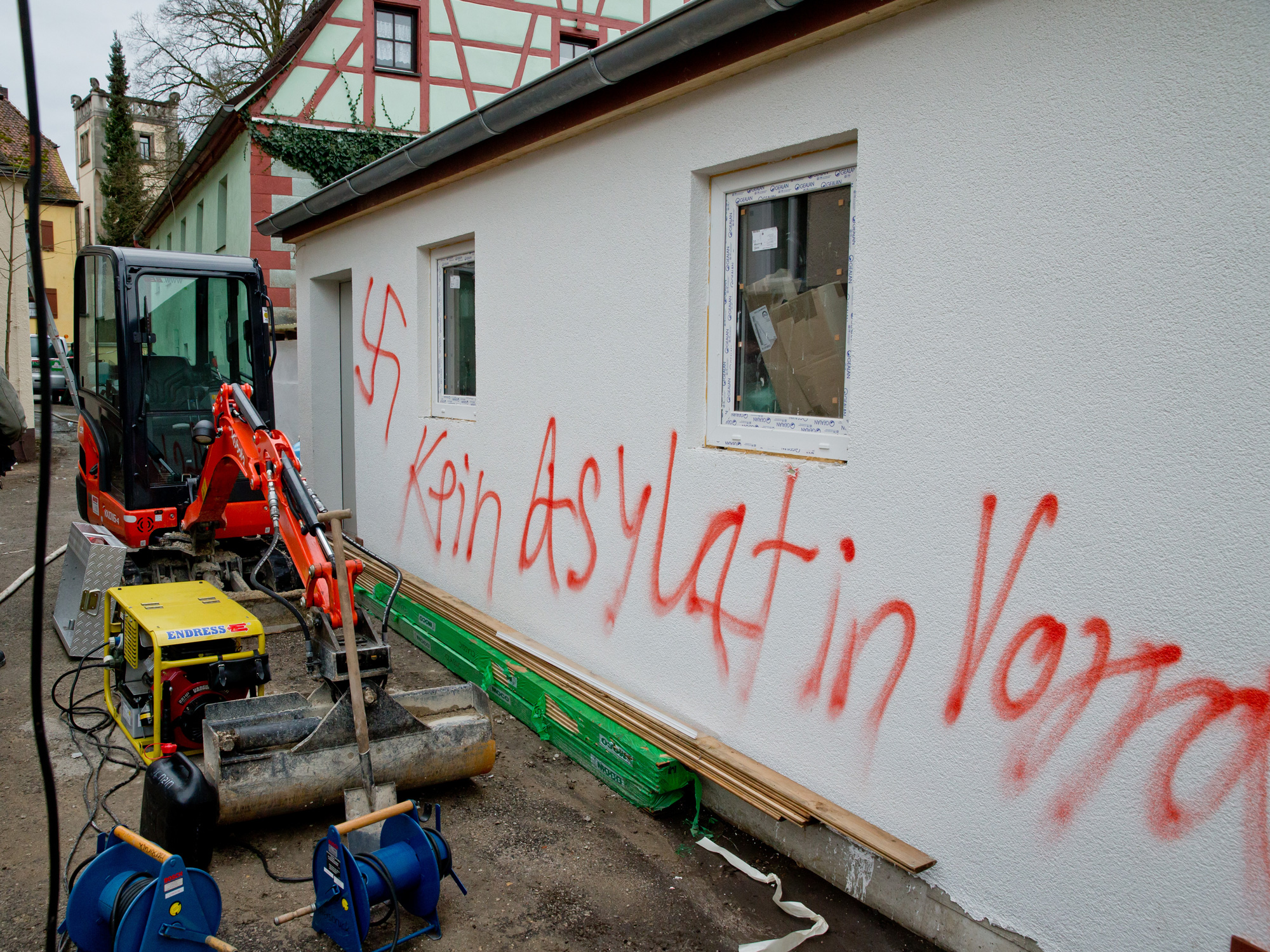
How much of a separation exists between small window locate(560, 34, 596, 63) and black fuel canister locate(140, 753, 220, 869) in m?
15.9

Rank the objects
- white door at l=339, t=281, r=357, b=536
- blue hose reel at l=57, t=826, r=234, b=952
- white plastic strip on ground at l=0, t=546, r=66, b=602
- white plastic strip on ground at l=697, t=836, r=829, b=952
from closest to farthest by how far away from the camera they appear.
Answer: blue hose reel at l=57, t=826, r=234, b=952
white plastic strip on ground at l=697, t=836, r=829, b=952
white plastic strip on ground at l=0, t=546, r=66, b=602
white door at l=339, t=281, r=357, b=536

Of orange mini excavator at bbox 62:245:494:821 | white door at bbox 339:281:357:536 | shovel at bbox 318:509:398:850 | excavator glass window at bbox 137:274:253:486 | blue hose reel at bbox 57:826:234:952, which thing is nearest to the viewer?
blue hose reel at bbox 57:826:234:952

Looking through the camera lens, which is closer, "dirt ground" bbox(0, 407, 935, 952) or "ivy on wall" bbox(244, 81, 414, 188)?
"dirt ground" bbox(0, 407, 935, 952)

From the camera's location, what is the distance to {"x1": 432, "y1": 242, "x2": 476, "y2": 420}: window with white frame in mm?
6191

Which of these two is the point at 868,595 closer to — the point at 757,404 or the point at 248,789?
the point at 757,404

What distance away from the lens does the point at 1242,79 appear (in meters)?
2.29

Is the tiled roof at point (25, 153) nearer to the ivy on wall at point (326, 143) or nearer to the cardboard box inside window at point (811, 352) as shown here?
the ivy on wall at point (326, 143)

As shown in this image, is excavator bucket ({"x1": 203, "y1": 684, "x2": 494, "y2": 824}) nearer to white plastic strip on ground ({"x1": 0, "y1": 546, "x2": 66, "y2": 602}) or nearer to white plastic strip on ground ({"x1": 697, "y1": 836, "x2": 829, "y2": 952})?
white plastic strip on ground ({"x1": 697, "y1": 836, "x2": 829, "y2": 952})

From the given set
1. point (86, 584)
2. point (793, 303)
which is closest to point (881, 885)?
point (793, 303)

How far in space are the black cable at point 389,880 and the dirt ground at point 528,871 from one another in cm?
19

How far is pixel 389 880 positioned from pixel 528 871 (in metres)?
0.75

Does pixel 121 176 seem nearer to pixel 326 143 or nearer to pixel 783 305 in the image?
pixel 326 143

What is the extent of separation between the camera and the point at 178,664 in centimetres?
415

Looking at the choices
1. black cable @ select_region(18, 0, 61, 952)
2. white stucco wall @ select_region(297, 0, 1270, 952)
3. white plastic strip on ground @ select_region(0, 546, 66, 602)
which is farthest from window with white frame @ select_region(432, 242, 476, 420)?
black cable @ select_region(18, 0, 61, 952)
